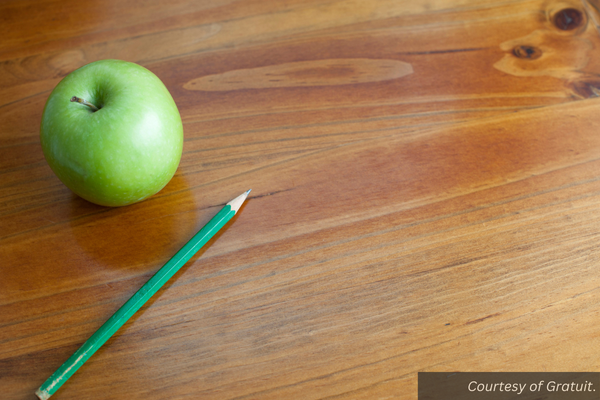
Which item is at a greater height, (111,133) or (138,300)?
(111,133)

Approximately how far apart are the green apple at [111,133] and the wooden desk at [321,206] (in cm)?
7

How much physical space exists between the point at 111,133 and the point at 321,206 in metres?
0.27

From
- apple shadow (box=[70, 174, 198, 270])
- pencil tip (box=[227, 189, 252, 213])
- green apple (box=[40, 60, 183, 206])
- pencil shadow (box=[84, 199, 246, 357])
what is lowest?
pencil shadow (box=[84, 199, 246, 357])

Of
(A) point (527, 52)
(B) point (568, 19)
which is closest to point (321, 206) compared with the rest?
(A) point (527, 52)

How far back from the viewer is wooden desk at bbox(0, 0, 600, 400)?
1.69 ft

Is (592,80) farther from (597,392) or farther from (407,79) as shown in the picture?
(597,392)

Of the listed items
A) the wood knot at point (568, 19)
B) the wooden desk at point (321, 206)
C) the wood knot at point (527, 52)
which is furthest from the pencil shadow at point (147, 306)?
the wood knot at point (568, 19)

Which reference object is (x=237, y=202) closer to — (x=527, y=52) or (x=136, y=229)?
(x=136, y=229)

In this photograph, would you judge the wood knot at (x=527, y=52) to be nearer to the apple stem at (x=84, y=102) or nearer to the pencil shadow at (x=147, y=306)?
the pencil shadow at (x=147, y=306)

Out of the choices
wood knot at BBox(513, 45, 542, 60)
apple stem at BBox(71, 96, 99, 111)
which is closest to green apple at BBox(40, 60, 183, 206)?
apple stem at BBox(71, 96, 99, 111)

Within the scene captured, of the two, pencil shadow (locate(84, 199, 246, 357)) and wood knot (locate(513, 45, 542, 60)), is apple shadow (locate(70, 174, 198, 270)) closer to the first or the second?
pencil shadow (locate(84, 199, 246, 357))

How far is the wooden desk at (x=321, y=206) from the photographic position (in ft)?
1.69

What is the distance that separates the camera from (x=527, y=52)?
77 centimetres

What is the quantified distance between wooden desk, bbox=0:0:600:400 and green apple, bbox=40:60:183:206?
7 centimetres
